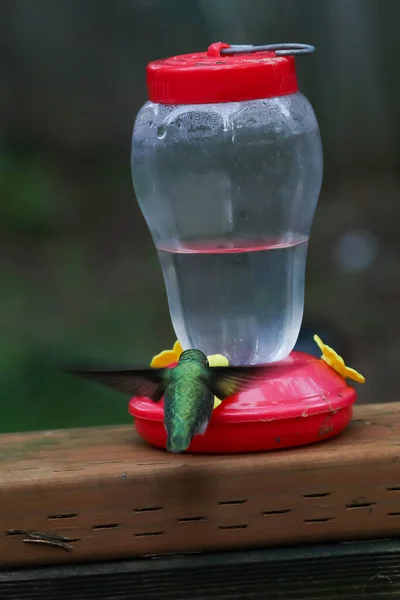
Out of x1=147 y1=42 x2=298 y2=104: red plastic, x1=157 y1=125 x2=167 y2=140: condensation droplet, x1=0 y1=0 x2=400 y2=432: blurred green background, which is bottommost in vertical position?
x1=0 y1=0 x2=400 y2=432: blurred green background

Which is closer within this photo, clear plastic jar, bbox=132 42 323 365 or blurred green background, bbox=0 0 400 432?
clear plastic jar, bbox=132 42 323 365

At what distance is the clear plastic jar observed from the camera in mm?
1853

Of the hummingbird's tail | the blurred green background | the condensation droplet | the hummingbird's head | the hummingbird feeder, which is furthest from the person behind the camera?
the blurred green background

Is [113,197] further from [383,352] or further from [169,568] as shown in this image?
[169,568]

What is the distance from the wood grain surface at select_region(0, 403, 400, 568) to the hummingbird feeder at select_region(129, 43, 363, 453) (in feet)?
0.50

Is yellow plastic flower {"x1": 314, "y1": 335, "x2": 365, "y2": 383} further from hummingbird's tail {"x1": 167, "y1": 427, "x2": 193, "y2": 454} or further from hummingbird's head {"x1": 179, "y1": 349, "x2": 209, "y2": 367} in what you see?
hummingbird's tail {"x1": 167, "y1": 427, "x2": 193, "y2": 454}

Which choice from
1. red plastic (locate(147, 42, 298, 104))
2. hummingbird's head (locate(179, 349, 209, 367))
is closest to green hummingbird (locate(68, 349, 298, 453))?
hummingbird's head (locate(179, 349, 209, 367))

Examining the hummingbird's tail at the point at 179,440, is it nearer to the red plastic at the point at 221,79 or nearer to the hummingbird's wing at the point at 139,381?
the hummingbird's wing at the point at 139,381

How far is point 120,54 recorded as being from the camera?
382cm

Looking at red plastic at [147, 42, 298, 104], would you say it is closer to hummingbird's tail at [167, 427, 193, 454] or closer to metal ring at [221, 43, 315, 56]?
metal ring at [221, 43, 315, 56]

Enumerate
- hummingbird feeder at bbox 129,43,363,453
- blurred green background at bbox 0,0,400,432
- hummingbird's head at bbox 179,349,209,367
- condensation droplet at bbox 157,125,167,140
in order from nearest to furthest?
1. hummingbird's head at bbox 179,349,209,367
2. hummingbird feeder at bbox 129,43,363,453
3. condensation droplet at bbox 157,125,167,140
4. blurred green background at bbox 0,0,400,432

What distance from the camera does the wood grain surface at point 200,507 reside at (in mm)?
1514

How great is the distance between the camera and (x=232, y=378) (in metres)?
1.60

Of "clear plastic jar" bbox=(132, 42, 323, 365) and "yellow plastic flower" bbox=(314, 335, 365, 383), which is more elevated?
"clear plastic jar" bbox=(132, 42, 323, 365)
